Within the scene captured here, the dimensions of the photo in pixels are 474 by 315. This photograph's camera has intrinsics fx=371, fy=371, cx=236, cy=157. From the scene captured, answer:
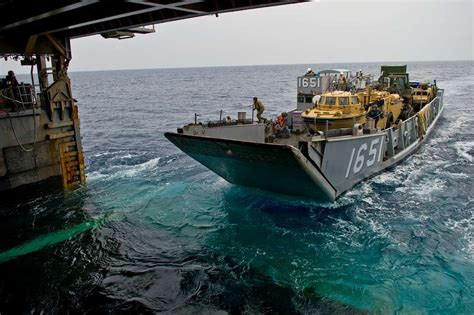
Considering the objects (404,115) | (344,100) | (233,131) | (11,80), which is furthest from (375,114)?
(11,80)

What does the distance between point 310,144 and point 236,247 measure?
4.67 metres

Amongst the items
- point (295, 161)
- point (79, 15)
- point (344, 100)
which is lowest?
point (295, 161)

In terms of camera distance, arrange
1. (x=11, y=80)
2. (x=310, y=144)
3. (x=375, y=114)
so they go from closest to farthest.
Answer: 1. (x=310, y=144)
2. (x=11, y=80)
3. (x=375, y=114)

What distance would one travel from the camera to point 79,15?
1659 cm

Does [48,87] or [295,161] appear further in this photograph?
[48,87]

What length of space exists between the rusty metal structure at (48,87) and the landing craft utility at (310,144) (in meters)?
5.09

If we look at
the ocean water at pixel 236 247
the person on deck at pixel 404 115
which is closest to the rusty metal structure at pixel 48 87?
the ocean water at pixel 236 247

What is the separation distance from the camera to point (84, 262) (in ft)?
40.4

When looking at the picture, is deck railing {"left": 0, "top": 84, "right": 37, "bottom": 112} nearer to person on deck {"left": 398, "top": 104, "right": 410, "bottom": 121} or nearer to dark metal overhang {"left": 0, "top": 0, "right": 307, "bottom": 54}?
dark metal overhang {"left": 0, "top": 0, "right": 307, "bottom": 54}

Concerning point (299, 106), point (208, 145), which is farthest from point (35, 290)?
point (299, 106)

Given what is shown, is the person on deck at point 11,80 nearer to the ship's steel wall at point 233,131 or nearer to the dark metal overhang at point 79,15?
the dark metal overhang at point 79,15

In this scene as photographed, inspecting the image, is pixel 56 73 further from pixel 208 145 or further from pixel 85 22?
pixel 208 145

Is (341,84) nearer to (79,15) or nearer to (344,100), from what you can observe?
(344,100)

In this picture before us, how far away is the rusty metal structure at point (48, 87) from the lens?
600 inches
